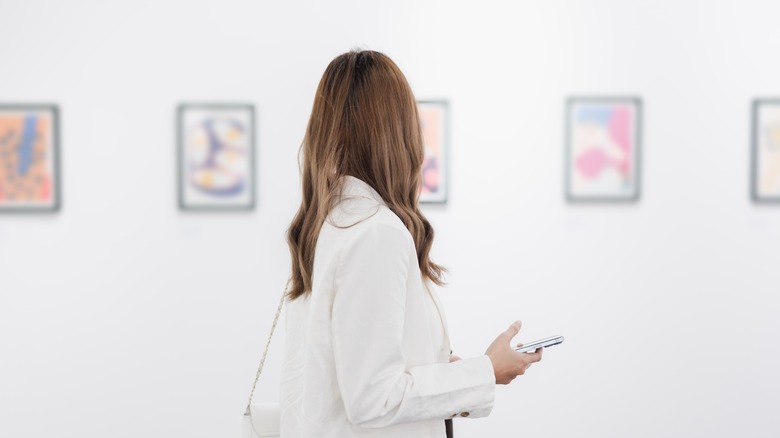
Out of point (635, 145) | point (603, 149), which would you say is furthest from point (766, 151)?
point (603, 149)

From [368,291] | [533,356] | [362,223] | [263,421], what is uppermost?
[362,223]

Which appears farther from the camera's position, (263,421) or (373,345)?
(263,421)

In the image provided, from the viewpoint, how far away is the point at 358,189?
1.23 m

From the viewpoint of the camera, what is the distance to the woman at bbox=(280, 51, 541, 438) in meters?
1.15

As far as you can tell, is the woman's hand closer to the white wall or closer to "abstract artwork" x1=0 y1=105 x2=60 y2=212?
the white wall

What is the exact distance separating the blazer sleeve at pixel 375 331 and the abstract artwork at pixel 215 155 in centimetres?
214

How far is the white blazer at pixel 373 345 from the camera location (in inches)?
45.0

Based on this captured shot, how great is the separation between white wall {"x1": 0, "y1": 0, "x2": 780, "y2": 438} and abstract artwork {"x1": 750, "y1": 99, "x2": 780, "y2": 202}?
2.2 inches

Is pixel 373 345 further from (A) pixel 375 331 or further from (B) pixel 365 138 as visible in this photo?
(B) pixel 365 138

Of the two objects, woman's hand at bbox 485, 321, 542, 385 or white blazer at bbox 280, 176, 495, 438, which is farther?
woman's hand at bbox 485, 321, 542, 385

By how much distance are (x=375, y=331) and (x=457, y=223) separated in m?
2.15

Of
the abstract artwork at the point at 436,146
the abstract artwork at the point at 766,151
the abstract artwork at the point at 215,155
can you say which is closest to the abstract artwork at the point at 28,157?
the abstract artwork at the point at 215,155

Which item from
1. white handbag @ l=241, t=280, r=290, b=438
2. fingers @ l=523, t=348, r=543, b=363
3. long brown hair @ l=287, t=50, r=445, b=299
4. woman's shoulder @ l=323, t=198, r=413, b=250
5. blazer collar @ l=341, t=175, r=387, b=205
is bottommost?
white handbag @ l=241, t=280, r=290, b=438

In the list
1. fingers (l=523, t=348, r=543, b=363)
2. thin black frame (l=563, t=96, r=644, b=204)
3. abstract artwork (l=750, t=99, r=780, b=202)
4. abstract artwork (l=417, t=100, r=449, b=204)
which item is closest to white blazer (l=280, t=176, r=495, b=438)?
fingers (l=523, t=348, r=543, b=363)
